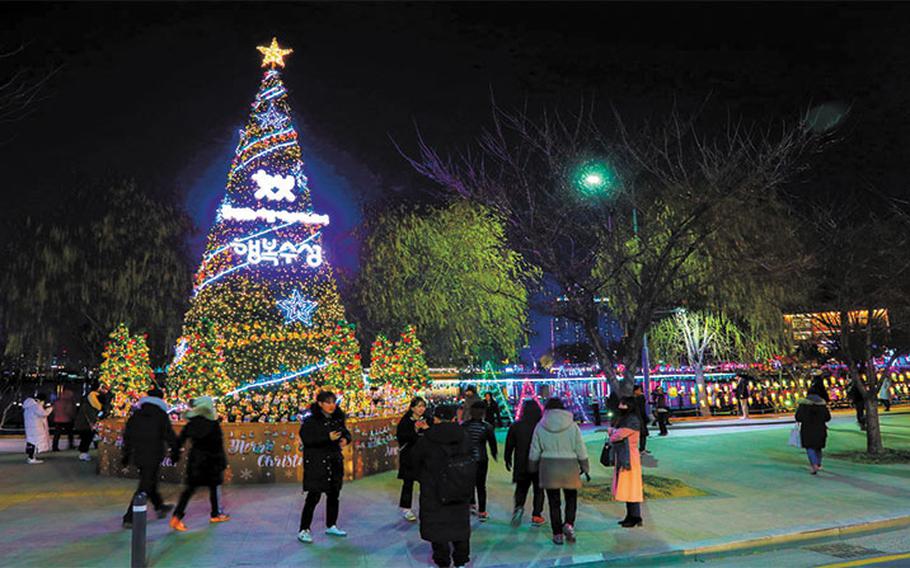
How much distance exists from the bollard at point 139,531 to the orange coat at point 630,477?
5248 mm

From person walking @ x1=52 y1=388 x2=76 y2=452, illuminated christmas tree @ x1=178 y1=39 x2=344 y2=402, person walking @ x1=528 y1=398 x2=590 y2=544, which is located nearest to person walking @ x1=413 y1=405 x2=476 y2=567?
person walking @ x1=528 y1=398 x2=590 y2=544

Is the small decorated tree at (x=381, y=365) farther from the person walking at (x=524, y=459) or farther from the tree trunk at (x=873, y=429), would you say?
the tree trunk at (x=873, y=429)

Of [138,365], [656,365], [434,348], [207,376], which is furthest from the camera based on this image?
[656,365]

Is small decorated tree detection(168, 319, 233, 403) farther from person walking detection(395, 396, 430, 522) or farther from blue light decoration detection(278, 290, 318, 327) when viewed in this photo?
person walking detection(395, 396, 430, 522)

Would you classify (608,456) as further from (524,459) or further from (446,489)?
(446,489)

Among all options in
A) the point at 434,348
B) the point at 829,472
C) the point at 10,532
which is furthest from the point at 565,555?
the point at 434,348

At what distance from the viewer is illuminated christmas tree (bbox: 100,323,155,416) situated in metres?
14.4

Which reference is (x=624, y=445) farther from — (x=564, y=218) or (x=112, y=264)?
(x=112, y=264)

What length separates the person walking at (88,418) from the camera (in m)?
14.5

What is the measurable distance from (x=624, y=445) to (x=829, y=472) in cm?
632

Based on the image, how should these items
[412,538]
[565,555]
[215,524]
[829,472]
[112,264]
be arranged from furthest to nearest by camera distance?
[112,264] → [829,472] → [215,524] → [412,538] → [565,555]

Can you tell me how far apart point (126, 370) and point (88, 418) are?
1.48 m

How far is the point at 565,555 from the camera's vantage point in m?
6.96

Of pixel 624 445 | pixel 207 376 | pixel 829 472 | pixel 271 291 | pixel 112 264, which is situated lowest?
pixel 829 472
